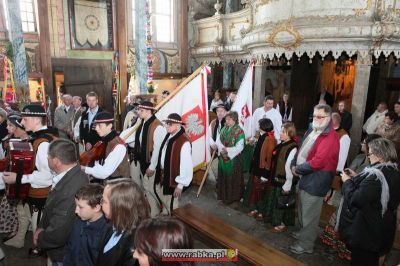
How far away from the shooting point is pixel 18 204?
160 inches

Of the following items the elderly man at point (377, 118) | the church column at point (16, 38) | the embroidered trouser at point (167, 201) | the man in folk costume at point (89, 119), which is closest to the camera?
the embroidered trouser at point (167, 201)

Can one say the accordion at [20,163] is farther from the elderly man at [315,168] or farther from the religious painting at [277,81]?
the religious painting at [277,81]

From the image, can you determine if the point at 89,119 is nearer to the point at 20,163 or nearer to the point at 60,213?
the point at 20,163

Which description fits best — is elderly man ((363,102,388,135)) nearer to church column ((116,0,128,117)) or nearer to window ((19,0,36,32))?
church column ((116,0,128,117))

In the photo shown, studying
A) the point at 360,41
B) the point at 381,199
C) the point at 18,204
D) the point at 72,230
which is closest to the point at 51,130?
the point at 18,204

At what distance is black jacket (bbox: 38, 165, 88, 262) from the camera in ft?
8.31

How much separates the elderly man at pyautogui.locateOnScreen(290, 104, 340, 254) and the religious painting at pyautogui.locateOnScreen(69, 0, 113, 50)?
10567mm

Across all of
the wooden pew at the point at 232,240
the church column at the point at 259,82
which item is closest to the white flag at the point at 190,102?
the wooden pew at the point at 232,240

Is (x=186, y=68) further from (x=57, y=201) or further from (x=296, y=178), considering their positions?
(x=57, y=201)

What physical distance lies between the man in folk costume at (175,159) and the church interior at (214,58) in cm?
44

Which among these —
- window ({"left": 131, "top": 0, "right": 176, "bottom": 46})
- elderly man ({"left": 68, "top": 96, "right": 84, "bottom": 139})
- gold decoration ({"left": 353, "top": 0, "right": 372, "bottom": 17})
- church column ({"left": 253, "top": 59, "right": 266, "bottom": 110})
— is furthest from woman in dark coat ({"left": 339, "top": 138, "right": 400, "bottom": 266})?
window ({"left": 131, "top": 0, "right": 176, "bottom": 46})

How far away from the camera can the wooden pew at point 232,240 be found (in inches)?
129

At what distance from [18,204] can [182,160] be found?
7.90ft

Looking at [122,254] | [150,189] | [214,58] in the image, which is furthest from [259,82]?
[122,254]
